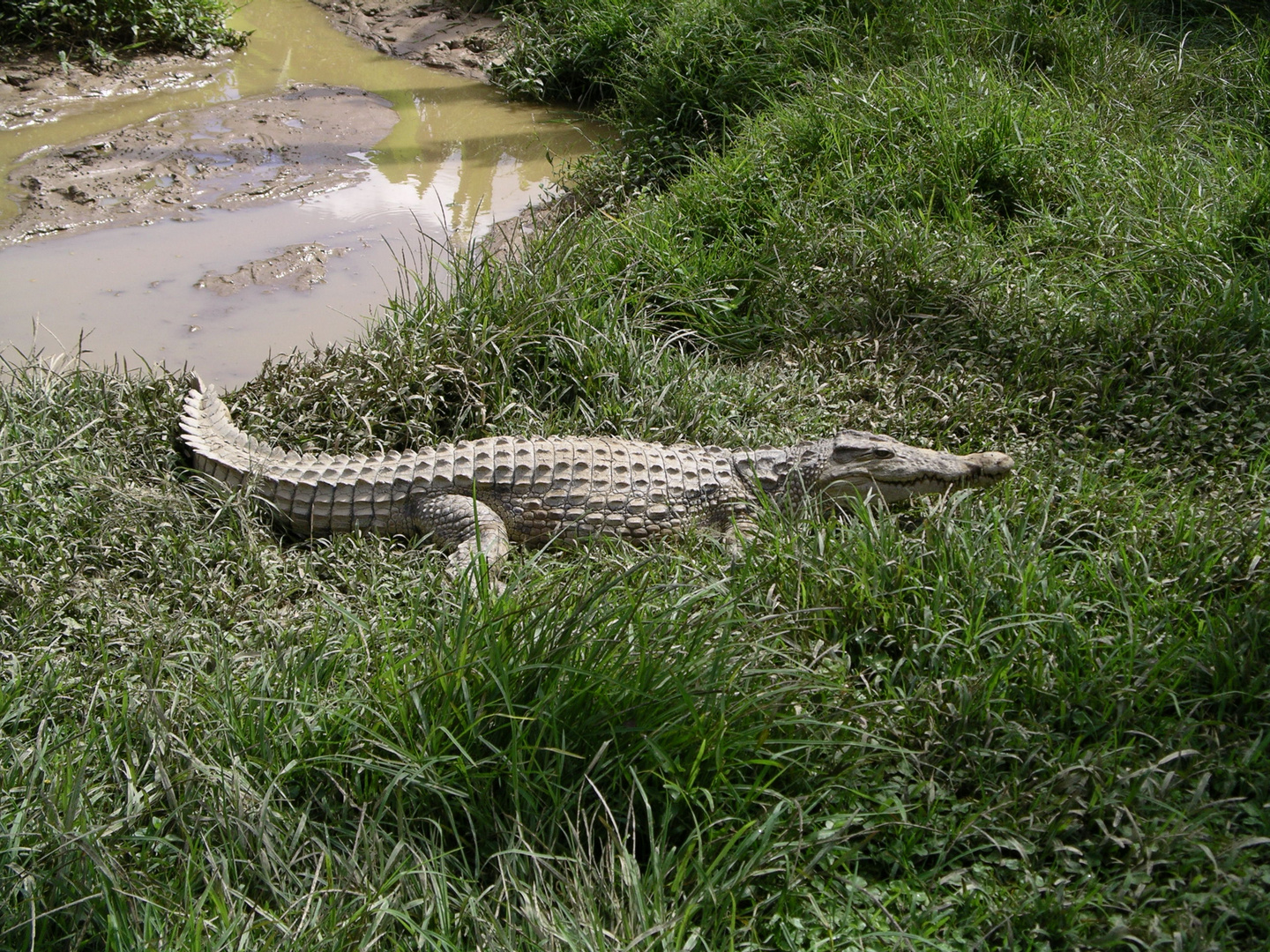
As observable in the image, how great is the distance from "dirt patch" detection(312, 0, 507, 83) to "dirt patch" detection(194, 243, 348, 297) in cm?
407

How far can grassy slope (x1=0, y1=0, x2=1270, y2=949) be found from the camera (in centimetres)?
229

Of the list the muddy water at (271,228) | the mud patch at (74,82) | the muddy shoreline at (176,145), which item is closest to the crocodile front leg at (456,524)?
the muddy water at (271,228)

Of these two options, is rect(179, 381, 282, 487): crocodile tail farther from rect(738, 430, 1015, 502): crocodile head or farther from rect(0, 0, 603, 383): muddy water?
rect(738, 430, 1015, 502): crocodile head

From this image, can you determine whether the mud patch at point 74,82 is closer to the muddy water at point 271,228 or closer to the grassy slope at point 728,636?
the muddy water at point 271,228

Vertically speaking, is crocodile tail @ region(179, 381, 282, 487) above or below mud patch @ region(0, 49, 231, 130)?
below

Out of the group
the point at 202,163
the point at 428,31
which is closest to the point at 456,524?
the point at 202,163

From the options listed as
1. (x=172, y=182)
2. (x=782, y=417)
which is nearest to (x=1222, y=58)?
(x=782, y=417)

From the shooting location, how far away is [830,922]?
2279 mm

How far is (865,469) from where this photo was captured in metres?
3.93

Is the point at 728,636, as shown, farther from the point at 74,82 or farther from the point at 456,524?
the point at 74,82

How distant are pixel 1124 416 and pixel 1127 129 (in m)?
2.80

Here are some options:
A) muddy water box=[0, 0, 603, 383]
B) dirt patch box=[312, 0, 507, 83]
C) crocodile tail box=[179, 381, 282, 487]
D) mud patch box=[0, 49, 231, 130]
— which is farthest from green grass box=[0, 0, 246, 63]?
crocodile tail box=[179, 381, 282, 487]

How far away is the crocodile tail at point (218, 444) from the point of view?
4.04 meters

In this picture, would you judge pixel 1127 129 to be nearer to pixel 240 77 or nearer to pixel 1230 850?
pixel 1230 850
